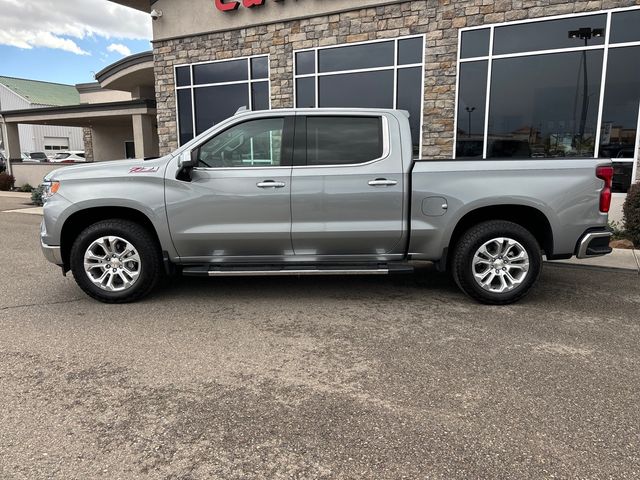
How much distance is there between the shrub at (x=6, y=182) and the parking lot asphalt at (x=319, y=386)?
712 inches

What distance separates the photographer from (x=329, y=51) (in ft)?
39.2

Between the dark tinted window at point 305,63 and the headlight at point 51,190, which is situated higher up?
the dark tinted window at point 305,63

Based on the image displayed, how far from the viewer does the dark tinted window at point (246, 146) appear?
5.12 metres

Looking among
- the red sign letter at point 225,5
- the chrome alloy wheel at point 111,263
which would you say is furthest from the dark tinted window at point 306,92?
the chrome alloy wheel at point 111,263

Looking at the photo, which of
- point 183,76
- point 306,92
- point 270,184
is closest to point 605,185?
point 270,184

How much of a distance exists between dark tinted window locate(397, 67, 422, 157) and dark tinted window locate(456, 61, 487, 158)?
89cm

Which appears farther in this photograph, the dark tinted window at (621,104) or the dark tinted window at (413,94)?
the dark tinted window at (413,94)

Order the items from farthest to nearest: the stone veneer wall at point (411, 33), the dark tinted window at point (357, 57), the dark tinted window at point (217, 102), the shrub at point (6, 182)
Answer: the shrub at point (6, 182)
the dark tinted window at point (217, 102)
the dark tinted window at point (357, 57)
the stone veneer wall at point (411, 33)

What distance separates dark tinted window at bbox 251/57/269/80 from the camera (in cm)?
1273

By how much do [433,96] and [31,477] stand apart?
33.7 ft

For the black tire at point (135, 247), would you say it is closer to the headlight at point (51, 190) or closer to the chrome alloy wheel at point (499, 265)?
the headlight at point (51, 190)

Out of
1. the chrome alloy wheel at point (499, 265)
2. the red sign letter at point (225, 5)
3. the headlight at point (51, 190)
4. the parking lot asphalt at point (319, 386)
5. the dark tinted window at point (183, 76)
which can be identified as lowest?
the parking lot asphalt at point (319, 386)

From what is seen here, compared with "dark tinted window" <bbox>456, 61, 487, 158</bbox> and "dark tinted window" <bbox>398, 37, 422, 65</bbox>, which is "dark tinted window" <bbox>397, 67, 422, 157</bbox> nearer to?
"dark tinted window" <bbox>398, 37, 422, 65</bbox>

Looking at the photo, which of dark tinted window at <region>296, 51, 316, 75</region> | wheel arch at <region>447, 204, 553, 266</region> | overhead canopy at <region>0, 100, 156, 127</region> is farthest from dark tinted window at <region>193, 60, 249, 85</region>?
wheel arch at <region>447, 204, 553, 266</region>
